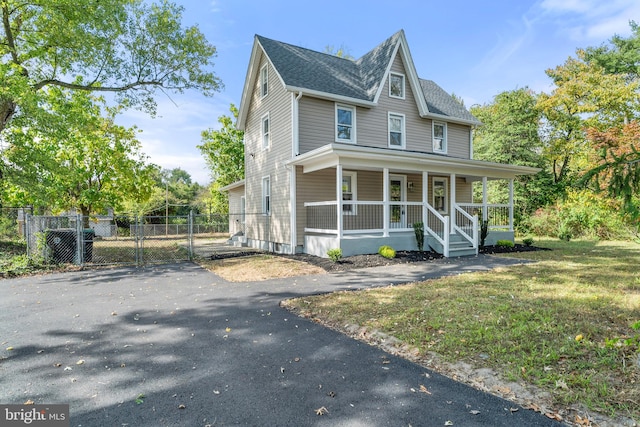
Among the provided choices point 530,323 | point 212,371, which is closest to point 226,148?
point 212,371

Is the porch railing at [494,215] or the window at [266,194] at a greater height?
the window at [266,194]

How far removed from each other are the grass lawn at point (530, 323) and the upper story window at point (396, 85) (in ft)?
31.7

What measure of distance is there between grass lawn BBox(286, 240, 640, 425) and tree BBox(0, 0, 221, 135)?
12.8 m

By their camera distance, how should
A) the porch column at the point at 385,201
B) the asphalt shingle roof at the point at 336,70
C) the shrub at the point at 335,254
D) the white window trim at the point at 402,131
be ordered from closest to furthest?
the shrub at the point at 335,254, the porch column at the point at 385,201, the asphalt shingle roof at the point at 336,70, the white window trim at the point at 402,131

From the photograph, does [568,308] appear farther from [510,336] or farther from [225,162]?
[225,162]

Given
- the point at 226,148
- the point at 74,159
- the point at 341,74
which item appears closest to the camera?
the point at 341,74

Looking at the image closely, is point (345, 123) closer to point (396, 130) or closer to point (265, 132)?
point (396, 130)

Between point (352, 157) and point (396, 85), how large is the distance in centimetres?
637

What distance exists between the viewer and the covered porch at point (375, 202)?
1075 cm

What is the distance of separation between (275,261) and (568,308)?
26.1ft

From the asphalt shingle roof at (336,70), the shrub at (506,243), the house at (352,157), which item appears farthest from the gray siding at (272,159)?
the shrub at (506,243)

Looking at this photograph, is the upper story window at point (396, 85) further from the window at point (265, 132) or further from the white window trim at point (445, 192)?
the window at point (265, 132)

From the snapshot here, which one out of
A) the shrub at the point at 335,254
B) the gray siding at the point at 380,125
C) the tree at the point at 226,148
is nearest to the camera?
the shrub at the point at 335,254

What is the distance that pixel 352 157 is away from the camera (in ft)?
34.3
